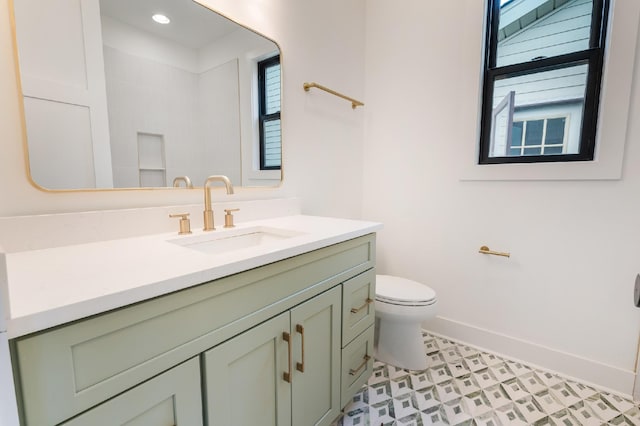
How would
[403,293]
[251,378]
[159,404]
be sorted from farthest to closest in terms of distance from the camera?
[403,293]
[251,378]
[159,404]

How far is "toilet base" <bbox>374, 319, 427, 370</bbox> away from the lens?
1677 millimetres

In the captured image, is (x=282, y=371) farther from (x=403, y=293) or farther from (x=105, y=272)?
(x=403, y=293)

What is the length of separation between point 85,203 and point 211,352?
66 centimetres

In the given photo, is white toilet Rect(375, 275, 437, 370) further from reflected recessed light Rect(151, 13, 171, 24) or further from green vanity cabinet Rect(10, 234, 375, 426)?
reflected recessed light Rect(151, 13, 171, 24)

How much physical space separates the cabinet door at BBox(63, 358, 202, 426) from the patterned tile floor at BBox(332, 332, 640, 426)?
886 millimetres

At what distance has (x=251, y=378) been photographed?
85 centimetres

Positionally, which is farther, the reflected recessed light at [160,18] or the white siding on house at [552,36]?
the white siding on house at [552,36]

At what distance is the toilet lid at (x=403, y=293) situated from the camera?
5.27ft

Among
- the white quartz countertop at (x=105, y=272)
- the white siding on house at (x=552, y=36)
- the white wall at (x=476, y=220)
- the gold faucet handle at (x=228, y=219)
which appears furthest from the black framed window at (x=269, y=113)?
the white siding on house at (x=552, y=36)

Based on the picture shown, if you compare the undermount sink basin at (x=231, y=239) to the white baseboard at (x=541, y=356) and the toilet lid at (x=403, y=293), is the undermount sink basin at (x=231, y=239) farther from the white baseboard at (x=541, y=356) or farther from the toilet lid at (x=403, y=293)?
the white baseboard at (x=541, y=356)

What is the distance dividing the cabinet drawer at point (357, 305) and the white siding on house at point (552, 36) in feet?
5.10

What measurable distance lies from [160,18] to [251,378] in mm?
1312

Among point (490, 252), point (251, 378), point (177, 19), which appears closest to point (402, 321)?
point (490, 252)

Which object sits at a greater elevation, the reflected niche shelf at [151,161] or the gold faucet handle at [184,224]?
the reflected niche shelf at [151,161]
